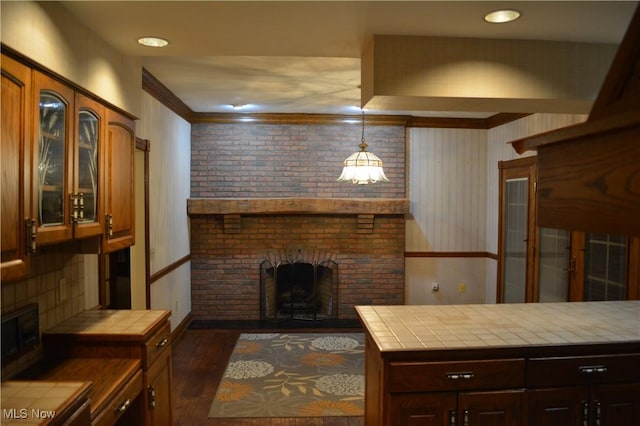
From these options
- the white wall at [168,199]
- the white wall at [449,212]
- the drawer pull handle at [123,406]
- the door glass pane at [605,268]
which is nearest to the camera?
the drawer pull handle at [123,406]

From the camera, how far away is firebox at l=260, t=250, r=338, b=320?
5.55 metres

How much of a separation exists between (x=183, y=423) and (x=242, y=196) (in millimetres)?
3021

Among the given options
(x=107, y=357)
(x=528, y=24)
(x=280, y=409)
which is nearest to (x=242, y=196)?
(x=280, y=409)

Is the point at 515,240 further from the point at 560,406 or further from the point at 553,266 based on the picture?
the point at 560,406

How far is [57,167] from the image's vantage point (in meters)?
1.76

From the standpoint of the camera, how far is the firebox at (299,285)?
18.2 feet

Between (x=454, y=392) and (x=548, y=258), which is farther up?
(x=548, y=258)

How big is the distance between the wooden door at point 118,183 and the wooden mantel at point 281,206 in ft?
9.13

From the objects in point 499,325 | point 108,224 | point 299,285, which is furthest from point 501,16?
point 299,285

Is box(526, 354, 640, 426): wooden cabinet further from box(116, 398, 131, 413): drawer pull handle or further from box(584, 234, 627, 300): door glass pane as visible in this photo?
box(116, 398, 131, 413): drawer pull handle

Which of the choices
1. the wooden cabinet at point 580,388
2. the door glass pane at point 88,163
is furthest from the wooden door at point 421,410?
the door glass pane at point 88,163

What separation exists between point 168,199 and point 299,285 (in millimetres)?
2144

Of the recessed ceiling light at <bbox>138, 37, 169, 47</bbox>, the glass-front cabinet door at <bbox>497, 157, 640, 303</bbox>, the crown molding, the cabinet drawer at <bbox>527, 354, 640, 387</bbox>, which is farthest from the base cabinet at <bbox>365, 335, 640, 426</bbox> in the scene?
the crown molding

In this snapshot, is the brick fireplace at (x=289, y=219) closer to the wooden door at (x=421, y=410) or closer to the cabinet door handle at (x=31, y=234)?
the wooden door at (x=421, y=410)
